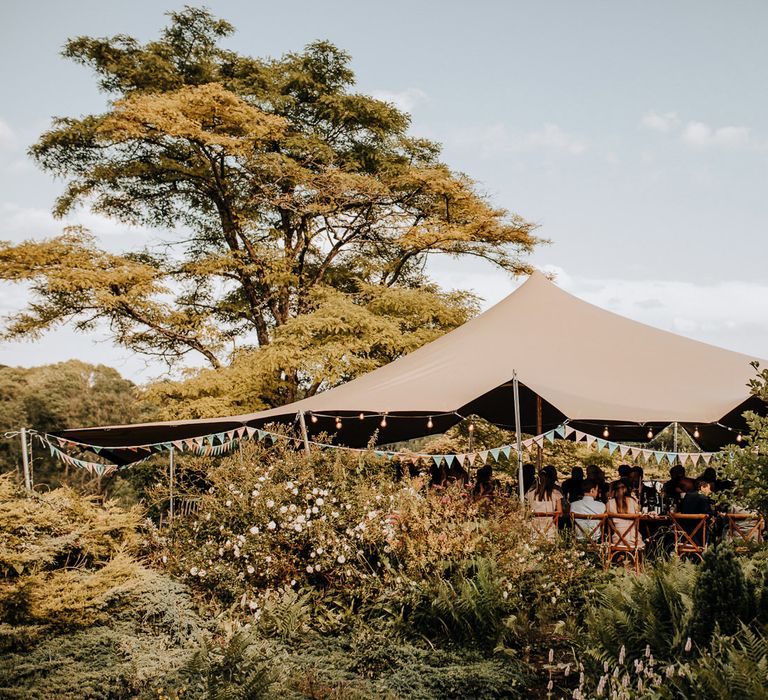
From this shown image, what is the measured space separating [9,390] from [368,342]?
20.9m

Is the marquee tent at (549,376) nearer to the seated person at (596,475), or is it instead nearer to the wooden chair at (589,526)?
the seated person at (596,475)

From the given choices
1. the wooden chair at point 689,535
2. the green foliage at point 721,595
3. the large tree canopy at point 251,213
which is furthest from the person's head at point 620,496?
the large tree canopy at point 251,213

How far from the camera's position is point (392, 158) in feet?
60.1

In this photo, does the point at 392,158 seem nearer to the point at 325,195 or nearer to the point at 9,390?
the point at 325,195

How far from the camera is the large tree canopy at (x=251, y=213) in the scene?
48.4 ft

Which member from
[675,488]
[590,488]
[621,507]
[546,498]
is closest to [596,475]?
[590,488]

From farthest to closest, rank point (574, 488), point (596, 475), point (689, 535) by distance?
point (596, 475) → point (574, 488) → point (689, 535)

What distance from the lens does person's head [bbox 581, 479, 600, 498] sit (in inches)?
311

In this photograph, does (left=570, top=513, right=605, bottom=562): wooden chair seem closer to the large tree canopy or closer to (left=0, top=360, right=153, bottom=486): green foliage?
the large tree canopy

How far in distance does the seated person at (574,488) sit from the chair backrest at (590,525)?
264 millimetres

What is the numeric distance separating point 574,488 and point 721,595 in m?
4.16

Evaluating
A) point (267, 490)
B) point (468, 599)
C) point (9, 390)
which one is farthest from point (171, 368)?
point (9, 390)

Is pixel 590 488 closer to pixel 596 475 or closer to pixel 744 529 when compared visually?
pixel 596 475

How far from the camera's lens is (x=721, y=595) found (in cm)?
384
